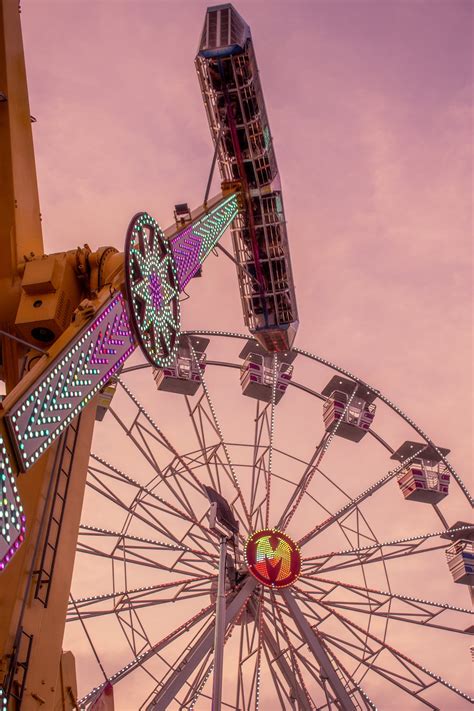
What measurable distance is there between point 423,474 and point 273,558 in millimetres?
6043

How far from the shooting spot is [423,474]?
2141cm

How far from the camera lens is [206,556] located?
18.2 m

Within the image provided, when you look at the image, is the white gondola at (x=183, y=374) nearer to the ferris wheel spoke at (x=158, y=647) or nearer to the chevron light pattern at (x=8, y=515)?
the ferris wheel spoke at (x=158, y=647)

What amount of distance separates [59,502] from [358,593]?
14.6 metres

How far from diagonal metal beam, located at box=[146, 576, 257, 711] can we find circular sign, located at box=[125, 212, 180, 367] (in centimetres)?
936

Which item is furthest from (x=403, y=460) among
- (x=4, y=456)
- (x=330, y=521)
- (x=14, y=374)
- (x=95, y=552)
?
(x=4, y=456)

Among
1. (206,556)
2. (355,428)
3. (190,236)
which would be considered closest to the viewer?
(190,236)

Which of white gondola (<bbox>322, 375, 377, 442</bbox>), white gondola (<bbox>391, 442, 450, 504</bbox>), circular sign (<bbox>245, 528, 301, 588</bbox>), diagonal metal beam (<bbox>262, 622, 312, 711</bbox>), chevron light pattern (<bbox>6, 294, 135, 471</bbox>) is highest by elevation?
white gondola (<bbox>322, 375, 377, 442</bbox>)

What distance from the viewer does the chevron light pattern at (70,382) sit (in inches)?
179

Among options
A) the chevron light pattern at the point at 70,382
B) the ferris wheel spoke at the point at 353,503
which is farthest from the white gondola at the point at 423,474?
the chevron light pattern at the point at 70,382

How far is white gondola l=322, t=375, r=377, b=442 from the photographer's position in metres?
21.9

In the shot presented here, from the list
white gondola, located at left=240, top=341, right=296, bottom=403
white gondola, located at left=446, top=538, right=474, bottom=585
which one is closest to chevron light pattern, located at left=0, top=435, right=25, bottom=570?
white gondola, located at left=240, top=341, right=296, bottom=403

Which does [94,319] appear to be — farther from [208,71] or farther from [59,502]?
[208,71]

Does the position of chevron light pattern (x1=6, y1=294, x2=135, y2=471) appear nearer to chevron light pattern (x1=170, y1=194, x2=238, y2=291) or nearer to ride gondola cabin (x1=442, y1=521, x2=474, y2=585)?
chevron light pattern (x1=170, y1=194, x2=238, y2=291)
